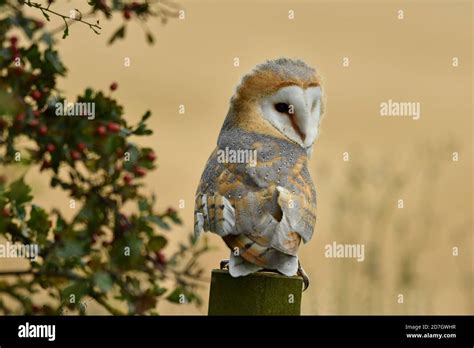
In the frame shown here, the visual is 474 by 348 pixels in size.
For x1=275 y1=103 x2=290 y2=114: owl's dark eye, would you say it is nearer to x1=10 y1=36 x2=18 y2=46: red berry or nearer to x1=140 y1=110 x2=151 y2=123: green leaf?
x1=140 y1=110 x2=151 y2=123: green leaf

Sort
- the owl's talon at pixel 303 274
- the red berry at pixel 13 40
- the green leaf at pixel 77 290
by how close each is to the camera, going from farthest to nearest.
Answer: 1. the owl's talon at pixel 303 274
2. the red berry at pixel 13 40
3. the green leaf at pixel 77 290

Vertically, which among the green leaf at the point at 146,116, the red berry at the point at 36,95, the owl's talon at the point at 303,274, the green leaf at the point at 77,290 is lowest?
the green leaf at the point at 77,290

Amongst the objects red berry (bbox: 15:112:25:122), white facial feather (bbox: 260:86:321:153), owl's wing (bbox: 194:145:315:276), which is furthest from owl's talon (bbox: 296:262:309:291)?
red berry (bbox: 15:112:25:122)

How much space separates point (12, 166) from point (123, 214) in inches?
14.0

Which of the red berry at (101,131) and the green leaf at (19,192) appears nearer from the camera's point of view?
the green leaf at (19,192)

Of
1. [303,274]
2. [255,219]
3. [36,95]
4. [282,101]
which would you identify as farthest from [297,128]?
[36,95]

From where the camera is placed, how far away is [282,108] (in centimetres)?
355

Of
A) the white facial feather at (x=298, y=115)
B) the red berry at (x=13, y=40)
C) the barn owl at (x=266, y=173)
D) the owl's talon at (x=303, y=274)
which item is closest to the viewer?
the red berry at (x=13, y=40)

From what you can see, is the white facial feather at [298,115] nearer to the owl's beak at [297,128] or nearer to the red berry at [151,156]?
the owl's beak at [297,128]

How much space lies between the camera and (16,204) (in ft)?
8.20

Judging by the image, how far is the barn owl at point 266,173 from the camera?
2775 millimetres

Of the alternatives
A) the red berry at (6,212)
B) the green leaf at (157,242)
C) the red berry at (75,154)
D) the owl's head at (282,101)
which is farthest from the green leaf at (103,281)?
the owl's head at (282,101)

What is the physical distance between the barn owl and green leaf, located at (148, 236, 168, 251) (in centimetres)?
32
